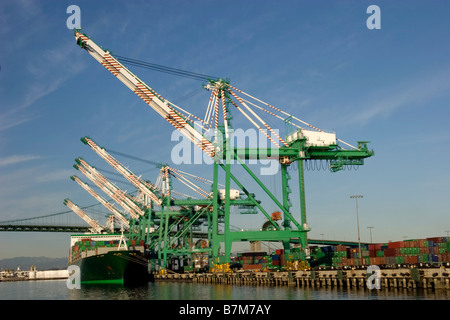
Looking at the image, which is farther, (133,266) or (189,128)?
(133,266)

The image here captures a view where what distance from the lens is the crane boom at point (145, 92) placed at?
58781 mm

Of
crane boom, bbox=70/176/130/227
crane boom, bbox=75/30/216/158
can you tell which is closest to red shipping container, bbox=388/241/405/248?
crane boom, bbox=75/30/216/158

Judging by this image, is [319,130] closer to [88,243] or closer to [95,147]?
[88,243]

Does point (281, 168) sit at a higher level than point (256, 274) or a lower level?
higher

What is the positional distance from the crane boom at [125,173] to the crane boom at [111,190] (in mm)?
8414

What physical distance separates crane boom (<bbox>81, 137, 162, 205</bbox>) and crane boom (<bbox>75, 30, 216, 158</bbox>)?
118 ft

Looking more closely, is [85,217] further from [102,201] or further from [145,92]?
[145,92]

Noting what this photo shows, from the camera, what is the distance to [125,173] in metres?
97.4

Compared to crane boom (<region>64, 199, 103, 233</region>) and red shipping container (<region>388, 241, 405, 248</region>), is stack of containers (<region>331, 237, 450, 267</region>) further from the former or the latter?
crane boom (<region>64, 199, 103, 233</region>)

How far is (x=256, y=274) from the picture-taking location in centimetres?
5912

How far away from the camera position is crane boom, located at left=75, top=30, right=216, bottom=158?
58.8 m

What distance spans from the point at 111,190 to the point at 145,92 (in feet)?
176

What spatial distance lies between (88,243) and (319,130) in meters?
45.8
